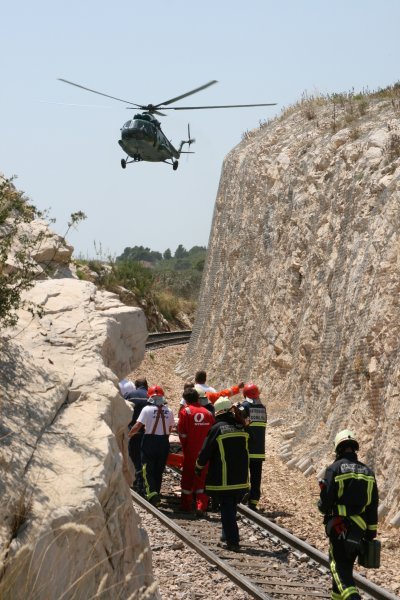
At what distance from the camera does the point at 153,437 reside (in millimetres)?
14172

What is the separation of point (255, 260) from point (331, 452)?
1321cm

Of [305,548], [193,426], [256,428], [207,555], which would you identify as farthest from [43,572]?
[256,428]

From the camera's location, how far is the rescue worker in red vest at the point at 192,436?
548 inches

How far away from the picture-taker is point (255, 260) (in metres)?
30.8

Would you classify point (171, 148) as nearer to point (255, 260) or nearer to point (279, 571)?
point (255, 260)

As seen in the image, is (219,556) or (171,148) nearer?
(219,556)

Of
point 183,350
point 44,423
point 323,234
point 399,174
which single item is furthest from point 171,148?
point 44,423

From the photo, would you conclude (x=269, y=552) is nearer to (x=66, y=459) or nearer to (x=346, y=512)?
(x=346, y=512)

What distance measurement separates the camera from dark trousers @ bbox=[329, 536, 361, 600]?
8742mm

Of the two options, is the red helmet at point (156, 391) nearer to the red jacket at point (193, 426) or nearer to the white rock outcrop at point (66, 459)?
the red jacket at point (193, 426)

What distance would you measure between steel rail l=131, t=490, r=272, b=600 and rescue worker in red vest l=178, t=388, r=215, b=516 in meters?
0.74

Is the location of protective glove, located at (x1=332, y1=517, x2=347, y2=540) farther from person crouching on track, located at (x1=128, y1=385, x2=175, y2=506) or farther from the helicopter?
the helicopter

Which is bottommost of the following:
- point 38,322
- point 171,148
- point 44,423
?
point 44,423

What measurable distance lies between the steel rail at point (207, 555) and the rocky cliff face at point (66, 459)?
1640 mm
